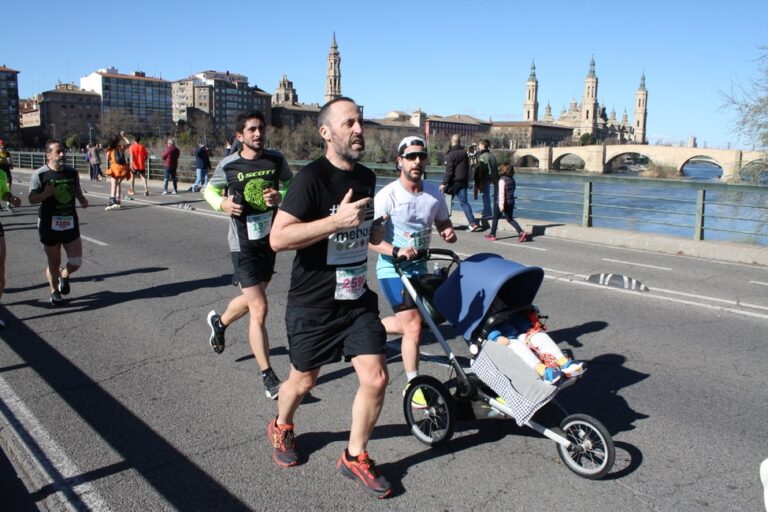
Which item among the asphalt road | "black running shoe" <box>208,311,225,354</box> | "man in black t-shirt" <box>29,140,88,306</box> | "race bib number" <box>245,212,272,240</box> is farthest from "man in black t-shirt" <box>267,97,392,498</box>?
"man in black t-shirt" <box>29,140,88,306</box>

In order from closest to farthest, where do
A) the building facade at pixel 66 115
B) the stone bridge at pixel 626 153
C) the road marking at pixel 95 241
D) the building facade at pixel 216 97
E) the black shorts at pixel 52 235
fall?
the black shorts at pixel 52 235
the road marking at pixel 95 241
the stone bridge at pixel 626 153
the building facade at pixel 66 115
the building facade at pixel 216 97

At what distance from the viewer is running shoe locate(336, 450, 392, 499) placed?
341cm

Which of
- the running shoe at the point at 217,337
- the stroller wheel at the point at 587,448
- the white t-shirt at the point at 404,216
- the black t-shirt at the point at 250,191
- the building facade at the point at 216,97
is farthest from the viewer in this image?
the building facade at the point at 216,97

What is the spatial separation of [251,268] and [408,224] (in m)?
1.26

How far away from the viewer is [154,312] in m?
7.36

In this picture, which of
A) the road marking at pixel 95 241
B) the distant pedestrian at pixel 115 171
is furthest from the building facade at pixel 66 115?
the road marking at pixel 95 241

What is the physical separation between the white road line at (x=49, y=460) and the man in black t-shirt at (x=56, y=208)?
10.2 feet

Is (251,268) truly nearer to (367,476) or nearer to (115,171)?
(367,476)

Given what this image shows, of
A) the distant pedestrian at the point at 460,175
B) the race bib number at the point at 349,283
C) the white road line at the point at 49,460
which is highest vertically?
the distant pedestrian at the point at 460,175

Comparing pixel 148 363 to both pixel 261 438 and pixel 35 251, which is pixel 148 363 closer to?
pixel 261 438

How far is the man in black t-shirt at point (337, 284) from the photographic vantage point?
329cm

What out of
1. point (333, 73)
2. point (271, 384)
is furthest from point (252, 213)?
point (333, 73)

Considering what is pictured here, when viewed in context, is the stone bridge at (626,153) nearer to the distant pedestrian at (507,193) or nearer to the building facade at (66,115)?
the distant pedestrian at (507,193)

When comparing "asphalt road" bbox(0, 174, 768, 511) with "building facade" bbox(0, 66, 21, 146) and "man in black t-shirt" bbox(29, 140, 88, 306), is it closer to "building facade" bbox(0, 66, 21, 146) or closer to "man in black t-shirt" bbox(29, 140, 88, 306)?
"man in black t-shirt" bbox(29, 140, 88, 306)
